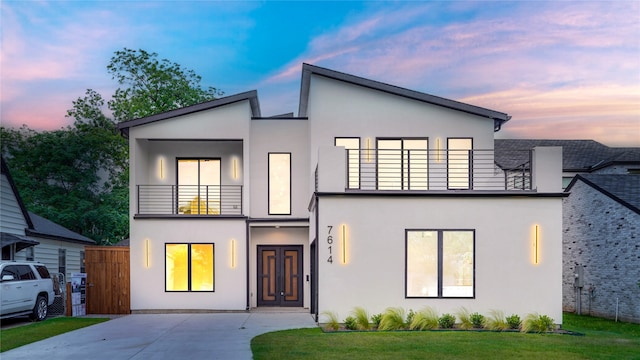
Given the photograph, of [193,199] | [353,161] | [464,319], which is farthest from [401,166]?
[193,199]

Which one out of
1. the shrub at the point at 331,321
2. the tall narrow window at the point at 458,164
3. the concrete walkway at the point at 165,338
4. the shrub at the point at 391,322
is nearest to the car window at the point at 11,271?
the concrete walkway at the point at 165,338

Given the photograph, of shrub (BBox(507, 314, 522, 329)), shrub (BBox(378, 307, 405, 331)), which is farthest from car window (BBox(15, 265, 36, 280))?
shrub (BBox(507, 314, 522, 329))

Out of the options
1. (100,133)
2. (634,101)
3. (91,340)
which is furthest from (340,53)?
(100,133)

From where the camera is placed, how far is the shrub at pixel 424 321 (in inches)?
613

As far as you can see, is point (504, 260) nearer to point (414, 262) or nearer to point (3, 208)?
point (414, 262)

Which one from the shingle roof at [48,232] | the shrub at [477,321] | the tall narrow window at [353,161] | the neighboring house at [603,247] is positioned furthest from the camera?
the shingle roof at [48,232]

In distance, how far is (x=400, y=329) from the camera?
15547 mm

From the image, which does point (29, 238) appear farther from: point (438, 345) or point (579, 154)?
point (579, 154)

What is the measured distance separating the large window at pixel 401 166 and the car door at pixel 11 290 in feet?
36.9

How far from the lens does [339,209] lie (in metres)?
16.5

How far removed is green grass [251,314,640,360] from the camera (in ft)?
38.0

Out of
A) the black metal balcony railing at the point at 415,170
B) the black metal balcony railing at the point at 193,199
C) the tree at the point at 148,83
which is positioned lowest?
the black metal balcony railing at the point at 193,199

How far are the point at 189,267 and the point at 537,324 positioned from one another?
11757 mm

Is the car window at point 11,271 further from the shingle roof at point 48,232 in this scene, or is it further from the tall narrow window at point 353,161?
the tall narrow window at point 353,161
